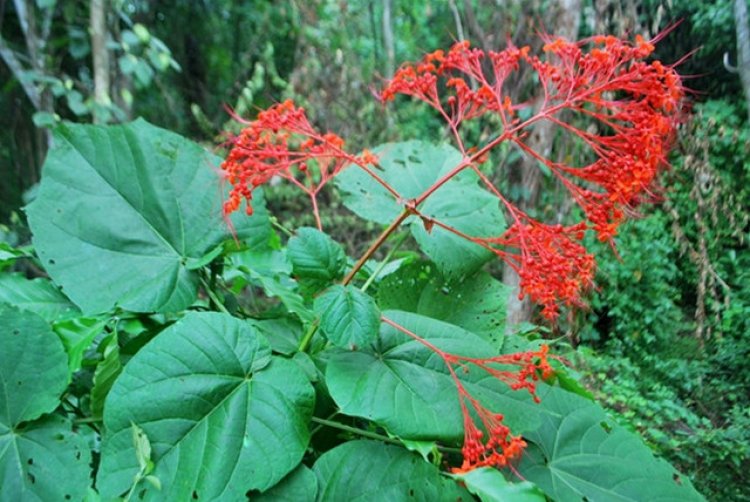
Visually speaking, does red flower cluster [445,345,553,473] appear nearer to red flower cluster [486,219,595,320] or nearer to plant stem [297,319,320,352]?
red flower cluster [486,219,595,320]

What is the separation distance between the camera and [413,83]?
2.56 ft

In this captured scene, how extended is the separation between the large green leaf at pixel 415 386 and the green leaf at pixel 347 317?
5cm

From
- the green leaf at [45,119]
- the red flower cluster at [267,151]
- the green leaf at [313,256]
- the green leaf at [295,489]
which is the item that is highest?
the red flower cluster at [267,151]

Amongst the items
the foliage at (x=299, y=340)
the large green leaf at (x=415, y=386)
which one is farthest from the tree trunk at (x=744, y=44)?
the large green leaf at (x=415, y=386)

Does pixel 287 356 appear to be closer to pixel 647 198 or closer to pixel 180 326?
pixel 180 326

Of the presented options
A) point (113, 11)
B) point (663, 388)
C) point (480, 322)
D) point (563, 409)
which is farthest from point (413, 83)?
point (113, 11)

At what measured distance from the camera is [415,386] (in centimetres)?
66

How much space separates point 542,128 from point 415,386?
7.00 feet

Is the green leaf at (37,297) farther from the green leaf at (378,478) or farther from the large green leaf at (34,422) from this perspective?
the green leaf at (378,478)

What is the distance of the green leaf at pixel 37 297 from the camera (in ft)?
Result: 2.47

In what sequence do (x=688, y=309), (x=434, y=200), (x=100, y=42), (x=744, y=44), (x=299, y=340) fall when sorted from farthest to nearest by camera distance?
(x=688, y=309), (x=100, y=42), (x=744, y=44), (x=434, y=200), (x=299, y=340)

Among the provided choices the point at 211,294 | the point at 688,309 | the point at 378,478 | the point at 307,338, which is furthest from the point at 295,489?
the point at 688,309

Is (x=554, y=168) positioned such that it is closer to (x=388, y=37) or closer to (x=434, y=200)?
(x=434, y=200)

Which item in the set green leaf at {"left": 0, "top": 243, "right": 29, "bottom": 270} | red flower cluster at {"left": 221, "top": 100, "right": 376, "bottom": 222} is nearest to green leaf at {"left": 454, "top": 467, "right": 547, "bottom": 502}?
red flower cluster at {"left": 221, "top": 100, "right": 376, "bottom": 222}
